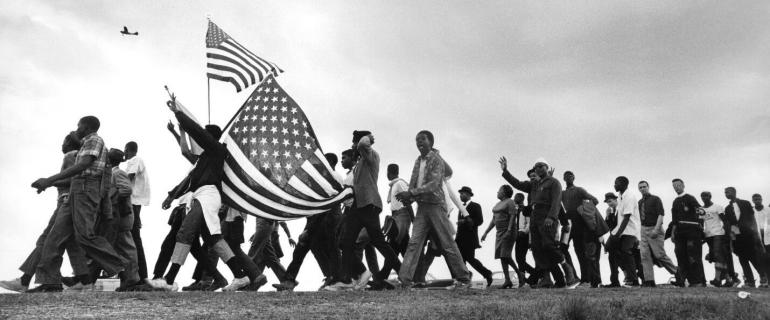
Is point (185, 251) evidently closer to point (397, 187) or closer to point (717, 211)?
point (397, 187)

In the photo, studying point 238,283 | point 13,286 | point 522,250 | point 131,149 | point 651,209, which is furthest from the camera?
point 651,209

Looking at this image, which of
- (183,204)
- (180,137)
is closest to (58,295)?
(183,204)

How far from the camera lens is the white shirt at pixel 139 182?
11117mm

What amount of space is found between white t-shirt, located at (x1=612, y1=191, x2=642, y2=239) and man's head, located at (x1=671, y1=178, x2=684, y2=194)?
1700 millimetres

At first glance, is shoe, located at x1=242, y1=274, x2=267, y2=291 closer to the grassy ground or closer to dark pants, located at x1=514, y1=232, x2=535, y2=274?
the grassy ground

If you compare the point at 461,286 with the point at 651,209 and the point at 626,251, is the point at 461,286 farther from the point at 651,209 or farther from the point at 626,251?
the point at 651,209

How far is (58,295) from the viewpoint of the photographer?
24.8 ft

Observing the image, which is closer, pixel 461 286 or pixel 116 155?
pixel 461 286

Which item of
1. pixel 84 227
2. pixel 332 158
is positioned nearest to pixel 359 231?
pixel 332 158

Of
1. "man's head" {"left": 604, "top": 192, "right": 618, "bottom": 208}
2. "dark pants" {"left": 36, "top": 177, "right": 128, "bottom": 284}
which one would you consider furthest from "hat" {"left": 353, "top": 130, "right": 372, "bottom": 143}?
"man's head" {"left": 604, "top": 192, "right": 618, "bottom": 208}

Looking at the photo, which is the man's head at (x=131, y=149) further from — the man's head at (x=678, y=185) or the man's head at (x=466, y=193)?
the man's head at (x=678, y=185)

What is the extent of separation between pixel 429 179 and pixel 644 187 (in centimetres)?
598

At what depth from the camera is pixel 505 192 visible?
1323 cm

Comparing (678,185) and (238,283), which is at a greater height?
(678,185)
